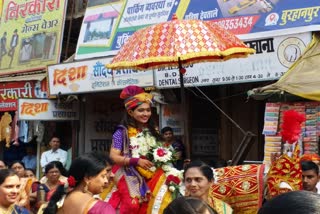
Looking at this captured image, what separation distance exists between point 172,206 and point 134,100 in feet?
10.0

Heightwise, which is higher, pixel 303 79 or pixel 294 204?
pixel 303 79

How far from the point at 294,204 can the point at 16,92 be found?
40.0 feet

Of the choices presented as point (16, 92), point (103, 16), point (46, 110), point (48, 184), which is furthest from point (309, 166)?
point (16, 92)

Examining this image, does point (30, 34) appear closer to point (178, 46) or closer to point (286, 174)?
point (178, 46)

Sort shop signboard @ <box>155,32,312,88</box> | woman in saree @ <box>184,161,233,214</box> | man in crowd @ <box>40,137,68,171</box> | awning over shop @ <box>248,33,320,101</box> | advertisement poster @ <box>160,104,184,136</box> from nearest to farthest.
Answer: woman in saree @ <box>184,161,233,214</box>, awning over shop @ <box>248,33,320,101</box>, shop signboard @ <box>155,32,312,88</box>, advertisement poster @ <box>160,104,184,136</box>, man in crowd @ <box>40,137,68,171</box>

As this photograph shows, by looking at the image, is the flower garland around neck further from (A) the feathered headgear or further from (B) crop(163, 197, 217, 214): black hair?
(B) crop(163, 197, 217, 214): black hair

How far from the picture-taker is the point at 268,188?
4.65 metres

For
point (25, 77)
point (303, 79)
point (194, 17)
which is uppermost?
point (194, 17)

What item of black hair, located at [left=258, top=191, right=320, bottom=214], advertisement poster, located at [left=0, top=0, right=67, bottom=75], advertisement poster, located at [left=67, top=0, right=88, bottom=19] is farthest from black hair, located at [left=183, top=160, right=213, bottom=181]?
advertisement poster, located at [left=67, top=0, right=88, bottom=19]

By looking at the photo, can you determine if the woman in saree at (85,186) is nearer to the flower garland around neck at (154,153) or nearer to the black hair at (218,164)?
the flower garland around neck at (154,153)

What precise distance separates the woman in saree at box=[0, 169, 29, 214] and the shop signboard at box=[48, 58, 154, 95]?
5.02m

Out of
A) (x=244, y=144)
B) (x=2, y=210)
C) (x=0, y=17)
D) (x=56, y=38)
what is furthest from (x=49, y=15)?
(x=2, y=210)

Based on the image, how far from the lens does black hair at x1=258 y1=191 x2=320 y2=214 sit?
1541 millimetres

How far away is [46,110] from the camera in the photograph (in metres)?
11.8
